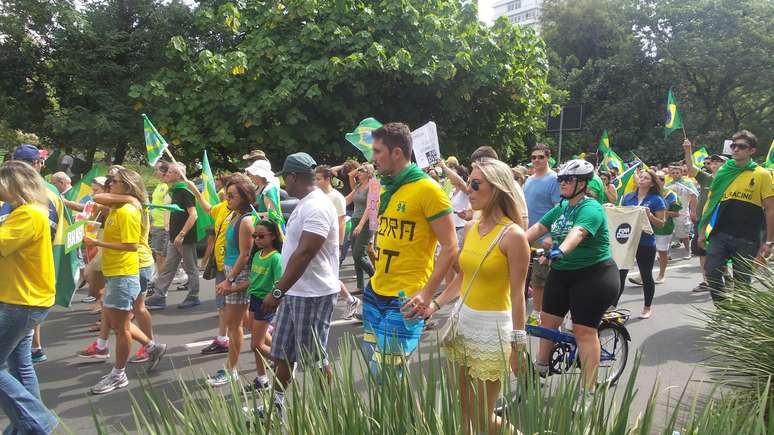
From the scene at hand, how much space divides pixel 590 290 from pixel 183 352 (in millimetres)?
3922

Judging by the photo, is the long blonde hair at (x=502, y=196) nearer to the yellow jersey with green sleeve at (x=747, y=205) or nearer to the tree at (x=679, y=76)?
the yellow jersey with green sleeve at (x=747, y=205)

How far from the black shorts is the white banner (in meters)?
2.43

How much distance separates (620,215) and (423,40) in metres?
10.1

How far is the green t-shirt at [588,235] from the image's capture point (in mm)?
4191

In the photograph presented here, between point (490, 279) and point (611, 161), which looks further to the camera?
→ point (611, 161)

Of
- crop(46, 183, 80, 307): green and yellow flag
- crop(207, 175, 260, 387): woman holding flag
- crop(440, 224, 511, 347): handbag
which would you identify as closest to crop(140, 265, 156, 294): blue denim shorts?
crop(46, 183, 80, 307): green and yellow flag

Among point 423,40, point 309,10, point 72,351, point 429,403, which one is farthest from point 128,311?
point 423,40

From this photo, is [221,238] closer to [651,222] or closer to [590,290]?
[590,290]

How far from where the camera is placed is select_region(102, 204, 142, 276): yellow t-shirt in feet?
16.6

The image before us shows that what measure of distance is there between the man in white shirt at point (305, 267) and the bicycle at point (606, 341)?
157 centimetres

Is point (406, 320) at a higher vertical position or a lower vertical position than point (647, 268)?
higher

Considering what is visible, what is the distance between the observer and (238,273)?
4934mm

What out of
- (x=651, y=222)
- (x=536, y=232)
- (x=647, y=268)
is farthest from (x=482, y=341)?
(x=651, y=222)

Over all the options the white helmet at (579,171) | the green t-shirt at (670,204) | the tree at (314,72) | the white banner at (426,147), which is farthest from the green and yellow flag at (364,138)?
the tree at (314,72)
